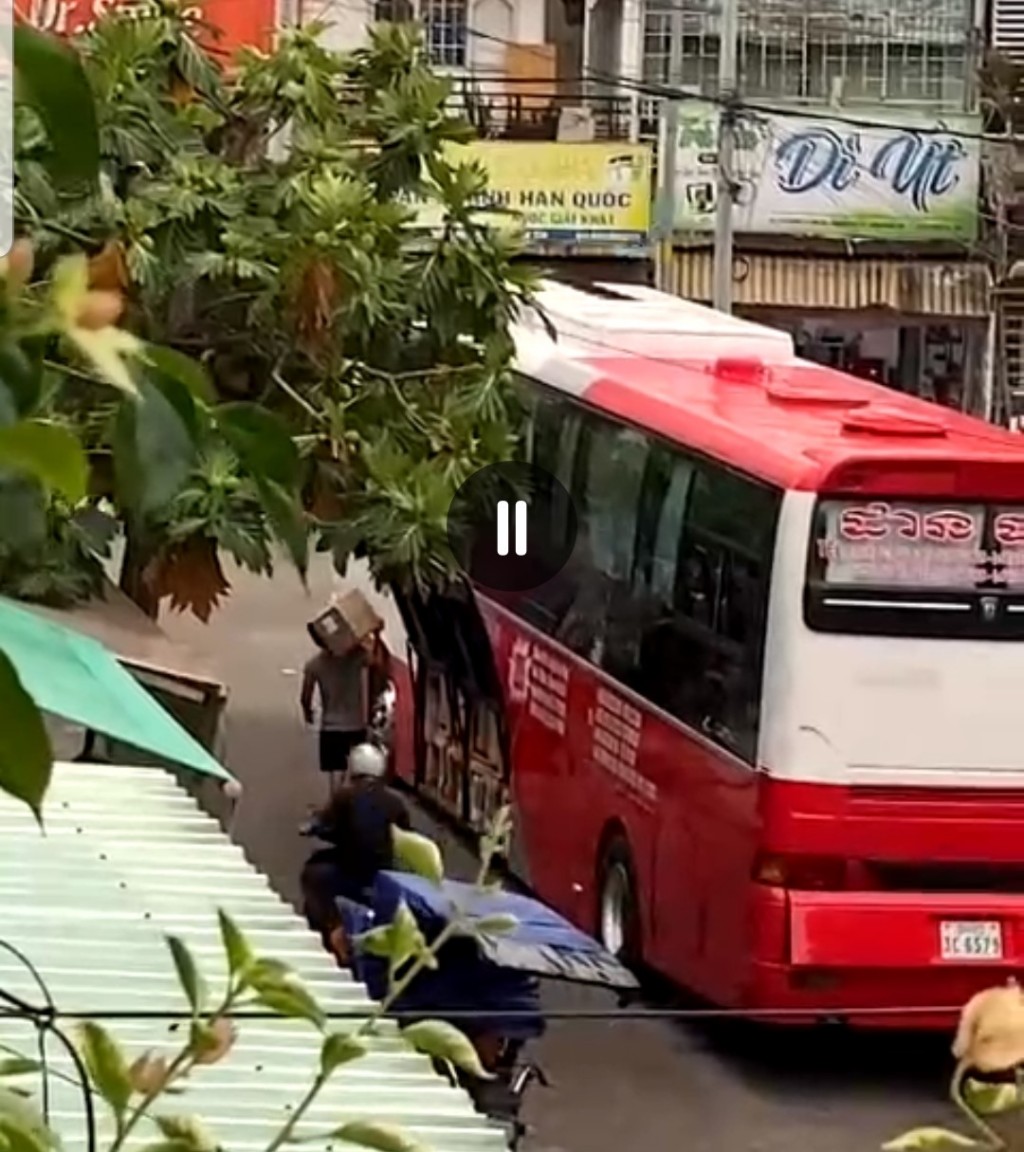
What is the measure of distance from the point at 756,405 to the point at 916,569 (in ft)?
5.07

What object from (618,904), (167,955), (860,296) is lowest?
(618,904)

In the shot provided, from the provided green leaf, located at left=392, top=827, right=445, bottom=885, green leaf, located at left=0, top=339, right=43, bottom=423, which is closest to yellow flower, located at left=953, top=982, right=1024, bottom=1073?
green leaf, located at left=0, top=339, right=43, bottom=423

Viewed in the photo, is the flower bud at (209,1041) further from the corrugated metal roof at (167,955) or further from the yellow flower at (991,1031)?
the corrugated metal roof at (167,955)

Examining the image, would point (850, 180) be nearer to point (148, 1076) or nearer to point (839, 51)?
point (839, 51)

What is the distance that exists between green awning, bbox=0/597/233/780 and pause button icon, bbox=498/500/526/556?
10.2m

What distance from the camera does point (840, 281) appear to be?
25562 millimetres

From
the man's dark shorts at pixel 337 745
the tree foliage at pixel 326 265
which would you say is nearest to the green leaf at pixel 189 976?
the tree foliage at pixel 326 265

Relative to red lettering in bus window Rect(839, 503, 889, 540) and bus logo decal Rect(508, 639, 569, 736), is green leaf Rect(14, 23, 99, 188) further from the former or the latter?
bus logo decal Rect(508, 639, 569, 736)

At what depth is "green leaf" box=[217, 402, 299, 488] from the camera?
1668 millimetres

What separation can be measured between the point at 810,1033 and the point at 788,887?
1.23 metres
